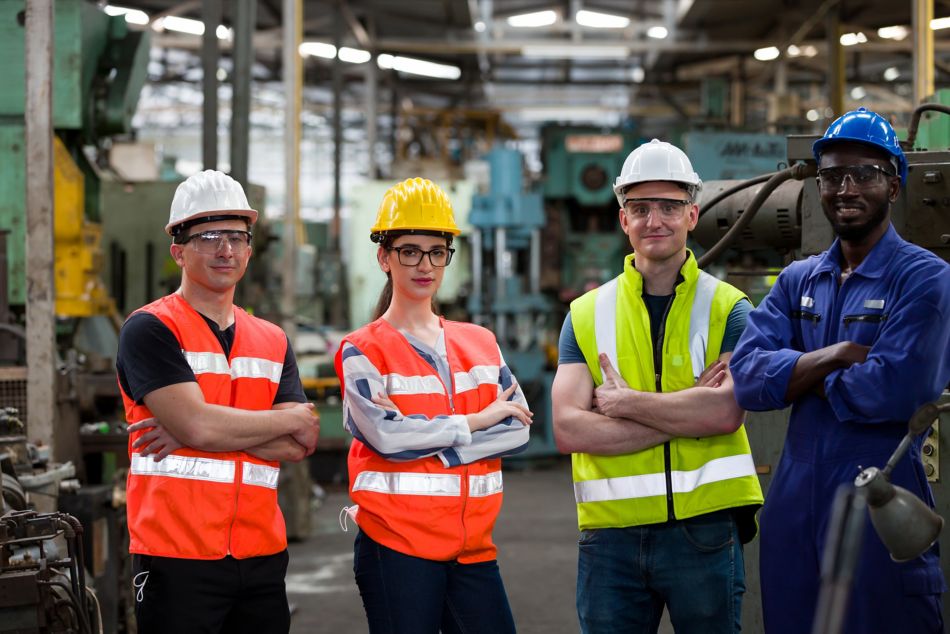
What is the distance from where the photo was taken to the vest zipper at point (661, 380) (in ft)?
7.18

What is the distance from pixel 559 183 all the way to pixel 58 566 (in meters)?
8.48

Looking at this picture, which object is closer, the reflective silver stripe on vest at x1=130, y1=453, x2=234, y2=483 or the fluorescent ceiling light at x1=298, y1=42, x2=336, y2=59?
the reflective silver stripe on vest at x1=130, y1=453, x2=234, y2=483

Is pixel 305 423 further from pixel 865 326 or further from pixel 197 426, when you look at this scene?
pixel 865 326

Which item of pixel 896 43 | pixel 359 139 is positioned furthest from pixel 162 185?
pixel 359 139

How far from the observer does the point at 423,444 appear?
2201 mm

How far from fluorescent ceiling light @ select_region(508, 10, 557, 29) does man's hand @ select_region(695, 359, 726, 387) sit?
512 inches

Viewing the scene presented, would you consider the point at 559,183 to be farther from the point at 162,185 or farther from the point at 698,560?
the point at 698,560

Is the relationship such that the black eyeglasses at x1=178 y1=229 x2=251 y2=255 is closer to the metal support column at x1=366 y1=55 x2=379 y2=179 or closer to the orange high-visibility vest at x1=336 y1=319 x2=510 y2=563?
the orange high-visibility vest at x1=336 y1=319 x2=510 y2=563

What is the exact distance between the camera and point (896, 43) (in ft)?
43.4

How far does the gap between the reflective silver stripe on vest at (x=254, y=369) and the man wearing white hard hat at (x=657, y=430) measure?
627 mm

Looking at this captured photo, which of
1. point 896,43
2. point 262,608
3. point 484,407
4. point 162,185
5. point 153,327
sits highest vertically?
point 896,43

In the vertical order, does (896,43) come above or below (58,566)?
above

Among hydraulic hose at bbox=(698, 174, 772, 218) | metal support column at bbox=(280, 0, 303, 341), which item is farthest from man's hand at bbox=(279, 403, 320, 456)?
metal support column at bbox=(280, 0, 303, 341)

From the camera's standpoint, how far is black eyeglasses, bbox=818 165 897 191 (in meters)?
2.03
